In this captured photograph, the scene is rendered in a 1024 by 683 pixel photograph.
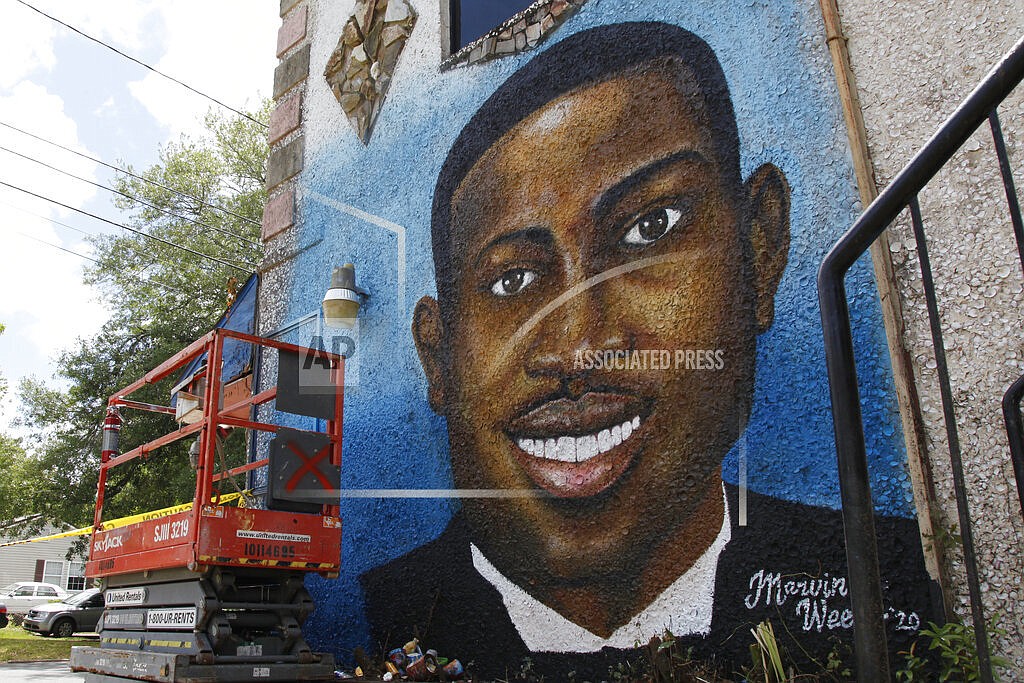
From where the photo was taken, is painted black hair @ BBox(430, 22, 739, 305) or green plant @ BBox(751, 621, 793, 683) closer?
green plant @ BBox(751, 621, 793, 683)

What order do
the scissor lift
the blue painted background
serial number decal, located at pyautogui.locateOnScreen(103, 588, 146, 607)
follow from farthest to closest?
serial number decal, located at pyautogui.locateOnScreen(103, 588, 146, 607)
the scissor lift
the blue painted background

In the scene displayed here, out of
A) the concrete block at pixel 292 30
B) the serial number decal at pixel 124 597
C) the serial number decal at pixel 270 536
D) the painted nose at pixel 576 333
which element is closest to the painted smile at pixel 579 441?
the painted nose at pixel 576 333

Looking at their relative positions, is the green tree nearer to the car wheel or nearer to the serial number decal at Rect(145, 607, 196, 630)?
the car wheel

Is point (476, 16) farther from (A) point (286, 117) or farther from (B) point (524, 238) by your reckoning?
(B) point (524, 238)

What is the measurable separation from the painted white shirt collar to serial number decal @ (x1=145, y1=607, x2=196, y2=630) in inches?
81.6

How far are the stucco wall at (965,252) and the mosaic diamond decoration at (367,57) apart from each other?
4625 mm

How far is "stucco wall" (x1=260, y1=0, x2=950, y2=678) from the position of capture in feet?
14.5

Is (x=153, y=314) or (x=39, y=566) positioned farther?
(x=39, y=566)

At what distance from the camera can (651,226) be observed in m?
5.33

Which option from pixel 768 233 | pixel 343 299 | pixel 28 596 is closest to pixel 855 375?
pixel 768 233

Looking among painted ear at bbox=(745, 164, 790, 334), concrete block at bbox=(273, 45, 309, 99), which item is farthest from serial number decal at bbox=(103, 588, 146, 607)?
concrete block at bbox=(273, 45, 309, 99)

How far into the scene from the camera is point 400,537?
6496mm

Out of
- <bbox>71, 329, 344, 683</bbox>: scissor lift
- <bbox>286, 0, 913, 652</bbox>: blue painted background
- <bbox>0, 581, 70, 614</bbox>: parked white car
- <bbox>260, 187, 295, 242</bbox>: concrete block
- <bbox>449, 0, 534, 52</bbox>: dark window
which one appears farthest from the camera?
<bbox>0, 581, 70, 614</bbox>: parked white car
